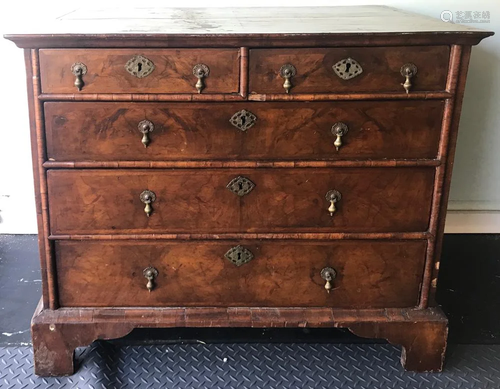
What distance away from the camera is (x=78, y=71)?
1569 millimetres

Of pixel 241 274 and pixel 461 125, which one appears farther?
pixel 461 125

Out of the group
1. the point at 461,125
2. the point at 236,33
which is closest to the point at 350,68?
the point at 236,33

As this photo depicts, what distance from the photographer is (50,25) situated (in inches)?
65.7

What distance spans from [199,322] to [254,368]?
256 millimetres

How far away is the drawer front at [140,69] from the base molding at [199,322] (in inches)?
27.3

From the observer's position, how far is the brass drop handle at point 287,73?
1.58 meters

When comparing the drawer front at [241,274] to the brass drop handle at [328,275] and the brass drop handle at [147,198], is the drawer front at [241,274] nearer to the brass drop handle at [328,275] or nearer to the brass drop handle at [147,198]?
the brass drop handle at [328,275]

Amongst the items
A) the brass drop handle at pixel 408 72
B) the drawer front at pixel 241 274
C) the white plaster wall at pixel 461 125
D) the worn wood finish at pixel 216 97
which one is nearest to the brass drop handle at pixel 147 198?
the drawer front at pixel 241 274

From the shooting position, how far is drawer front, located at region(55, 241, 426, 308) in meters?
1.78

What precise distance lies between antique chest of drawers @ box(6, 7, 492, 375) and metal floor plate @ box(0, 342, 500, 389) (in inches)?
2.6

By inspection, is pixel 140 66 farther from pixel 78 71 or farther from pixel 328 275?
pixel 328 275

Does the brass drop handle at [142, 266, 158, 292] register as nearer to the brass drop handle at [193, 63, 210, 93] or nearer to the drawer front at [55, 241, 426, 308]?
the drawer front at [55, 241, 426, 308]

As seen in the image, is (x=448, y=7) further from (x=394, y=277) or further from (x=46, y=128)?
(x=46, y=128)

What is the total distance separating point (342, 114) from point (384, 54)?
7.8 inches
